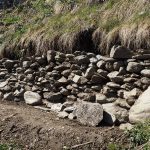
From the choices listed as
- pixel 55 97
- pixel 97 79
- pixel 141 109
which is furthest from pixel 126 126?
pixel 55 97

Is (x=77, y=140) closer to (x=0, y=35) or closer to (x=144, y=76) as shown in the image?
(x=144, y=76)

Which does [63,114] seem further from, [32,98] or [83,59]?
[32,98]

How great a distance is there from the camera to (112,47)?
27.0 ft

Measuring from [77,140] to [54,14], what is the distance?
16.0ft

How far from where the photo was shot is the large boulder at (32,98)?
930cm

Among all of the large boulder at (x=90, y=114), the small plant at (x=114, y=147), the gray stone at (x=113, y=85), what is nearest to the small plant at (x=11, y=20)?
the gray stone at (x=113, y=85)

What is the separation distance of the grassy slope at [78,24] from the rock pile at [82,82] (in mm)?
402

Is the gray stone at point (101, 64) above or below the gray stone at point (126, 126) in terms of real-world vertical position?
above

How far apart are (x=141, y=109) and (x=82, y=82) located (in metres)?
1.89

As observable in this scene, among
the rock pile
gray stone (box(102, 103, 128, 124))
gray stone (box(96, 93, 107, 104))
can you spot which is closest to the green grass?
the rock pile

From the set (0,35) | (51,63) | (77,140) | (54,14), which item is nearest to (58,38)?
(51,63)

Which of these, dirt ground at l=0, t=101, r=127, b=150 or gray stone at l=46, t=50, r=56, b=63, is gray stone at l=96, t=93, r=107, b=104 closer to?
dirt ground at l=0, t=101, r=127, b=150

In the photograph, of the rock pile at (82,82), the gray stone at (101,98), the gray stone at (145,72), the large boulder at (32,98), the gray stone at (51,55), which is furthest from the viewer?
the gray stone at (51,55)

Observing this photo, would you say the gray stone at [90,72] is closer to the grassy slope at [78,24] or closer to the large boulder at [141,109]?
the grassy slope at [78,24]
